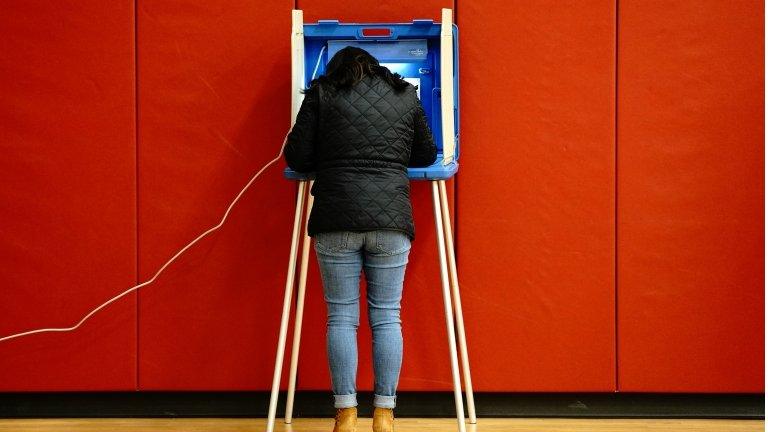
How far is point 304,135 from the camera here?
2.35 m

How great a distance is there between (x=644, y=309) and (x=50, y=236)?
2.14 m

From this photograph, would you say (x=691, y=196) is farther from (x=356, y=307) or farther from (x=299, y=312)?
(x=299, y=312)

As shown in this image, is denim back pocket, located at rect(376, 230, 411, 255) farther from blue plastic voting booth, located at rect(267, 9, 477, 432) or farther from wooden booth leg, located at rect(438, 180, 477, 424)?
wooden booth leg, located at rect(438, 180, 477, 424)

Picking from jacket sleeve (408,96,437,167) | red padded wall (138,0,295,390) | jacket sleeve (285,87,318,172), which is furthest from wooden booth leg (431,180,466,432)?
red padded wall (138,0,295,390)

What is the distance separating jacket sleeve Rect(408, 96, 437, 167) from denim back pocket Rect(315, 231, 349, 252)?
1.08 feet

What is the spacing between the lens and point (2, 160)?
9.51 ft

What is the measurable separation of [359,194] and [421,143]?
0.28 m

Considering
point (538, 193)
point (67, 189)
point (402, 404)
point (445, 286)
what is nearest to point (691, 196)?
point (538, 193)

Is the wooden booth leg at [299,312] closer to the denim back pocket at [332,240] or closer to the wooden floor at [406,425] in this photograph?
the wooden floor at [406,425]

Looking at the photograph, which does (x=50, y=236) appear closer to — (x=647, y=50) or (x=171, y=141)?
(x=171, y=141)

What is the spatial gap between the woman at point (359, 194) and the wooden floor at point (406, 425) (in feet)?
1.53

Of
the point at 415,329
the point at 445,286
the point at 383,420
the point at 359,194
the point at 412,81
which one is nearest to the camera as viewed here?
the point at 359,194

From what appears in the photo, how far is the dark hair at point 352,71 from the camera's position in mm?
2320

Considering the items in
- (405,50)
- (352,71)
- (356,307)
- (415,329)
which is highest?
(405,50)
